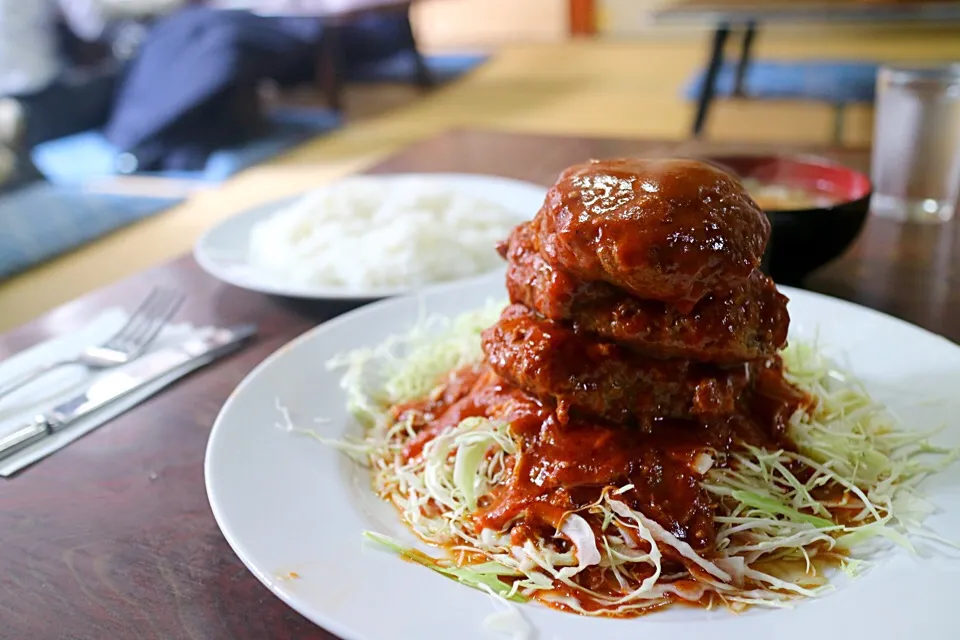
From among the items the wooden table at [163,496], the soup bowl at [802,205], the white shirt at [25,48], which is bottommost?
the wooden table at [163,496]

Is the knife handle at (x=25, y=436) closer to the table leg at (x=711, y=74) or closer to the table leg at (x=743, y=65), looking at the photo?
the table leg at (x=711, y=74)

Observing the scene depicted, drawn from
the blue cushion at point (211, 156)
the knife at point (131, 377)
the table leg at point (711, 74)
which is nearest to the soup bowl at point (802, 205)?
the knife at point (131, 377)

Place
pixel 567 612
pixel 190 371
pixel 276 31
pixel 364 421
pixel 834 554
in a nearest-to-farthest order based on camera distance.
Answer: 1. pixel 567 612
2. pixel 834 554
3. pixel 364 421
4. pixel 190 371
5. pixel 276 31

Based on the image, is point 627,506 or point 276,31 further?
point 276,31

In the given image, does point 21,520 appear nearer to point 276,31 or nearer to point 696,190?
point 696,190

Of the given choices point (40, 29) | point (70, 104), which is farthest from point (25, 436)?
point (40, 29)

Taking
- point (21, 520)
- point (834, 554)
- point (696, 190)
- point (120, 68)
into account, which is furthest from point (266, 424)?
point (120, 68)

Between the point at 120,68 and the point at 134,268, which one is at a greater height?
the point at 120,68
